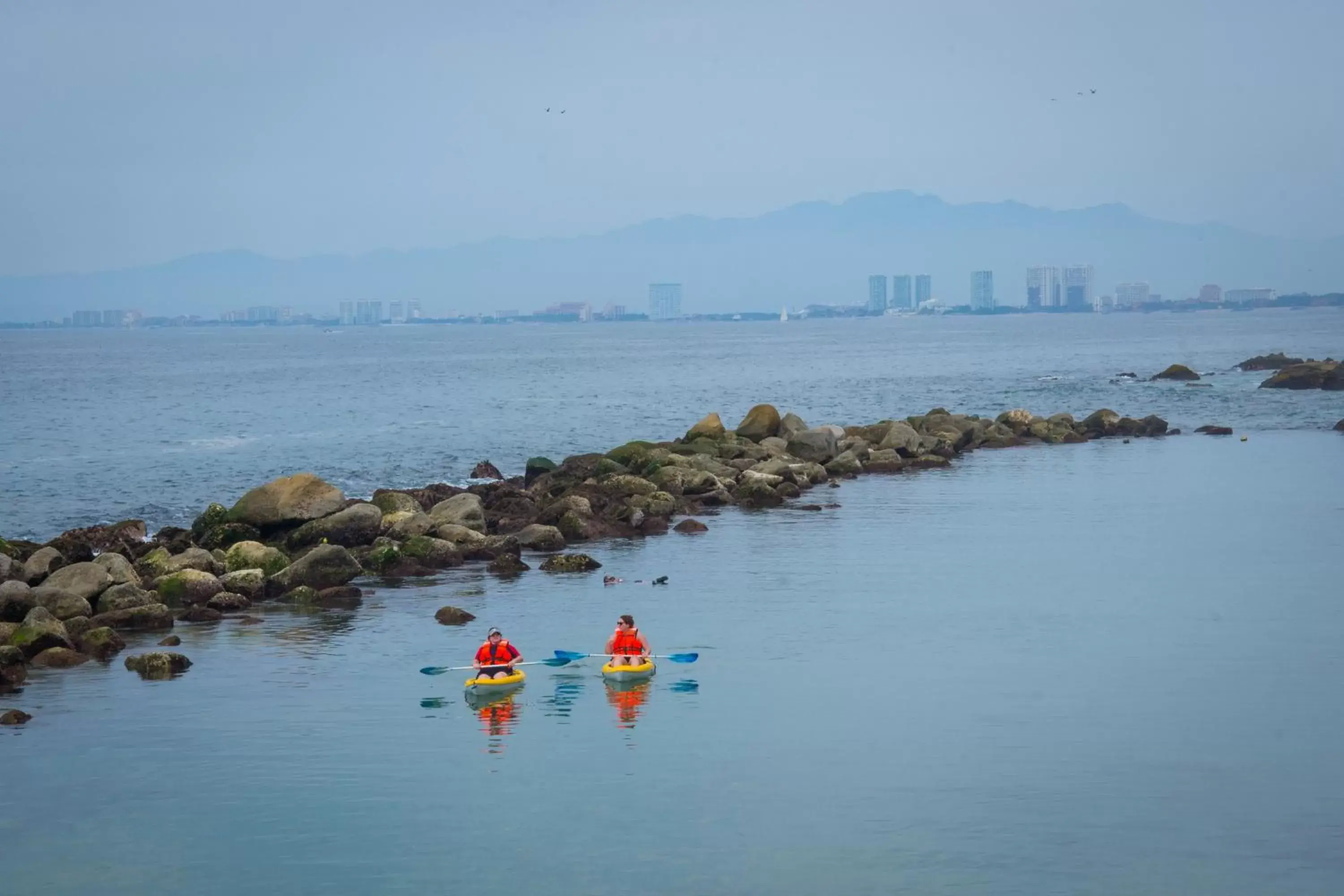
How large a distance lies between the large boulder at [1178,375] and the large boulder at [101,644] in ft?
272

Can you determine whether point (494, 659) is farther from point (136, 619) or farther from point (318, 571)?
point (318, 571)

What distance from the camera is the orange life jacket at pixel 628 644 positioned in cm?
2444

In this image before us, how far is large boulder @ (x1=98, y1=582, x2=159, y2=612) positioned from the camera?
29000 mm

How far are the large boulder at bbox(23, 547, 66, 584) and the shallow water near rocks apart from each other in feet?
14.0

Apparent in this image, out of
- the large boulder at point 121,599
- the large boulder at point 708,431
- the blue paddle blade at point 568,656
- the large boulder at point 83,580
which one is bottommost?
the blue paddle blade at point 568,656

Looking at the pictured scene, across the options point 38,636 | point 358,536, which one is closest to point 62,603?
point 38,636

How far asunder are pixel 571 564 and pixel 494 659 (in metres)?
10.3

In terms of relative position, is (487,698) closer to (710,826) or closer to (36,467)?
(710,826)

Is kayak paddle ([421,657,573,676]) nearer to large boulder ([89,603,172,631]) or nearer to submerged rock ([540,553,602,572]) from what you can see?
large boulder ([89,603,172,631])

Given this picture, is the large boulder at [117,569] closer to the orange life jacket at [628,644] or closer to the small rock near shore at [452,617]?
the small rock near shore at [452,617]

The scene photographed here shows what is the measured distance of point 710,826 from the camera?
17.5 meters

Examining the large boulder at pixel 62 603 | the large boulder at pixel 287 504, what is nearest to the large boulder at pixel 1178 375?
the large boulder at pixel 287 504

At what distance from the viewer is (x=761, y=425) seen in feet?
182

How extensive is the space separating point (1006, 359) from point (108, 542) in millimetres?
122982
